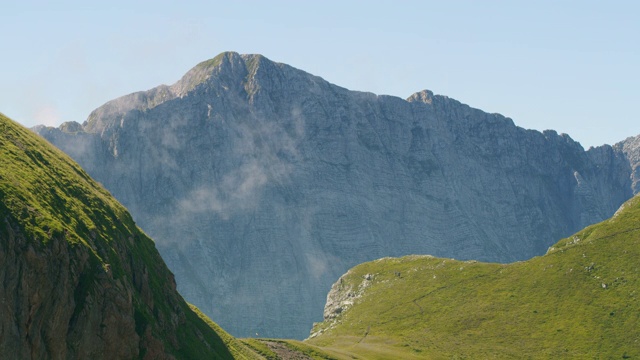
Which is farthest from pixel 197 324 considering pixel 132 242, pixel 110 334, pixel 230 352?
pixel 110 334

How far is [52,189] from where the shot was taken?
10306 centimetres

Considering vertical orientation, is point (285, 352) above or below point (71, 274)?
above

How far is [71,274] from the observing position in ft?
297

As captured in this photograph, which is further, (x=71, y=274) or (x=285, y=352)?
(x=285, y=352)

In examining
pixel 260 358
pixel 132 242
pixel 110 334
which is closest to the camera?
pixel 110 334

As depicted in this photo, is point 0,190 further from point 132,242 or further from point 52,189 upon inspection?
point 132,242

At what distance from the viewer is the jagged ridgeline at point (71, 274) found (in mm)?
83125

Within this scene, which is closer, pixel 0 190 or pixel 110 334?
pixel 0 190

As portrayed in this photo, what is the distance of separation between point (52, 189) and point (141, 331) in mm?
20940

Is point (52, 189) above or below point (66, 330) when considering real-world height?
above

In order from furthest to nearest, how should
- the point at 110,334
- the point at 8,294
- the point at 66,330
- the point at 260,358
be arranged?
the point at 260,358
the point at 110,334
the point at 66,330
the point at 8,294

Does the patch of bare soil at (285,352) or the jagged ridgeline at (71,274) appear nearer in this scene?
the jagged ridgeline at (71,274)

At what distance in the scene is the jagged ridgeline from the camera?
83125 mm

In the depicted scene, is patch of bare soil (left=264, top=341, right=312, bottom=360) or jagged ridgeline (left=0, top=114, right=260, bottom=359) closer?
jagged ridgeline (left=0, top=114, right=260, bottom=359)
